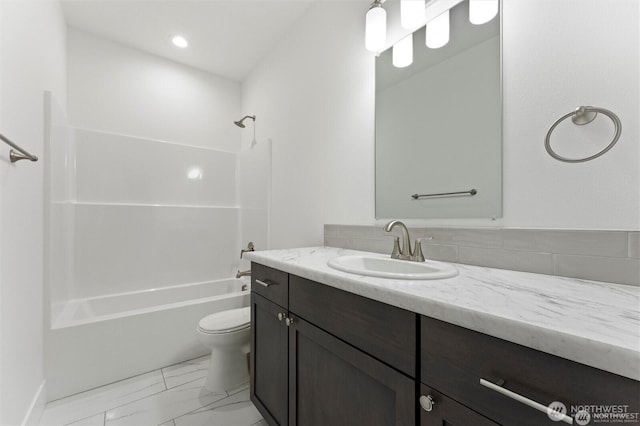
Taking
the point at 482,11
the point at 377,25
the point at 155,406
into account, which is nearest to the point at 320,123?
the point at 377,25

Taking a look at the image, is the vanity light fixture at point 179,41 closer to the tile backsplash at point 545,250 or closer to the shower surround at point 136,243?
Answer: the shower surround at point 136,243

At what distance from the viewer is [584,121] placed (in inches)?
31.4

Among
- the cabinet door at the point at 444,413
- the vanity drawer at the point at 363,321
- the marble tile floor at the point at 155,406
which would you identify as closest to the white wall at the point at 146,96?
the marble tile floor at the point at 155,406

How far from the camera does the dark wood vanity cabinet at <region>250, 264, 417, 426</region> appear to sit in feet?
2.17

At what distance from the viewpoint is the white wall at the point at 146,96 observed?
2244mm

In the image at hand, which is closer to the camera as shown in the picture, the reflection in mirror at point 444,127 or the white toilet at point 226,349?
the reflection in mirror at point 444,127

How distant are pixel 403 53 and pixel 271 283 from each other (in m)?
1.27

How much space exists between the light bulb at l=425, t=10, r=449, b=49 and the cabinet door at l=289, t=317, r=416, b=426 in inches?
50.1

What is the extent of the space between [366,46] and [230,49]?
160 cm

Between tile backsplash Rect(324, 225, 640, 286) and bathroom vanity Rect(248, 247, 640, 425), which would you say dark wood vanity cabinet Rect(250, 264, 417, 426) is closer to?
bathroom vanity Rect(248, 247, 640, 425)

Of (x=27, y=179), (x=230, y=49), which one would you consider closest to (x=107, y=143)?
(x=27, y=179)

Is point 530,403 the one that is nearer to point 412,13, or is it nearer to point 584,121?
point 584,121

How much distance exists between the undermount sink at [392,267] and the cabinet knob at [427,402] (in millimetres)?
285

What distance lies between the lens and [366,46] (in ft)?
4.57
